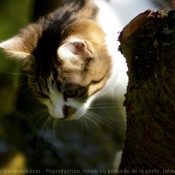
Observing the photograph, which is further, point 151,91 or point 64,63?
point 64,63

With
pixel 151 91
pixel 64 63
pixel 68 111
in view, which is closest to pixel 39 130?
pixel 68 111

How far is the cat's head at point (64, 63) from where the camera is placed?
1054mm

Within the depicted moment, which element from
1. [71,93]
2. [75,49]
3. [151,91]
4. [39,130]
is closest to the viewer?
[151,91]

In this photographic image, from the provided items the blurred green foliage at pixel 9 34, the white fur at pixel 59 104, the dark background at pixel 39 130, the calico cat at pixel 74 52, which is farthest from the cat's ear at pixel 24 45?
the blurred green foliage at pixel 9 34

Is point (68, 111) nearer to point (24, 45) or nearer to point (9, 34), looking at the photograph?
point (24, 45)

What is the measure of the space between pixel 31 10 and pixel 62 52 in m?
0.82

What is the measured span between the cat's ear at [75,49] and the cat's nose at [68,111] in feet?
0.59

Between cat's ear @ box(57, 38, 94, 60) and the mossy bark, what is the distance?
213 mm

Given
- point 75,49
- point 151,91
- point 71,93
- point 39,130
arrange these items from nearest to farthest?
point 151,91
point 75,49
point 71,93
point 39,130

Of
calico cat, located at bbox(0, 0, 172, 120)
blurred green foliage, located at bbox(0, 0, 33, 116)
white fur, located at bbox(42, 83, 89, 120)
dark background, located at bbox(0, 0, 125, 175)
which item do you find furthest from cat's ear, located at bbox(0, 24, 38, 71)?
blurred green foliage, located at bbox(0, 0, 33, 116)

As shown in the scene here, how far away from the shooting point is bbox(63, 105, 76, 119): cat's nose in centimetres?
114

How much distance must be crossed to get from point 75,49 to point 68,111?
0.77ft

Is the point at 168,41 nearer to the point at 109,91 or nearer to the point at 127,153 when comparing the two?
the point at 127,153

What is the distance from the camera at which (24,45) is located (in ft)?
3.75
